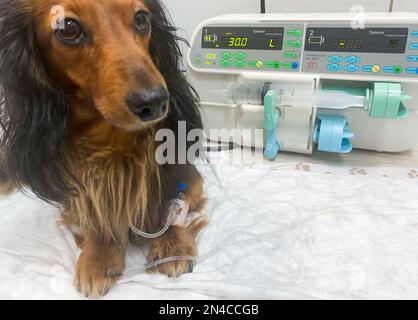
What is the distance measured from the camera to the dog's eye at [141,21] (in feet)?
1.73

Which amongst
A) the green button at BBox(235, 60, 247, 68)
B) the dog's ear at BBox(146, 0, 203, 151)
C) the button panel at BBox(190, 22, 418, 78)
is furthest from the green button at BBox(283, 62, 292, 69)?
the dog's ear at BBox(146, 0, 203, 151)

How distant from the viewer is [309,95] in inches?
33.5

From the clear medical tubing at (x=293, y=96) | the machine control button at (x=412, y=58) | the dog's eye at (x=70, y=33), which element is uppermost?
the dog's eye at (x=70, y=33)

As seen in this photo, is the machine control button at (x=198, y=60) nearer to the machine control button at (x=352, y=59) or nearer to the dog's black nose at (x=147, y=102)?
the machine control button at (x=352, y=59)

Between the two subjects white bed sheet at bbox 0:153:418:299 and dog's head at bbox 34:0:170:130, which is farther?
white bed sheet at bbox 0:153:418:299

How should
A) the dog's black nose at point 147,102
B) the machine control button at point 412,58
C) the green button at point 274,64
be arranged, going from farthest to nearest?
the green button at point 274,64 → the machine control button at point 412,58 → the dog's black nose at point 147,102

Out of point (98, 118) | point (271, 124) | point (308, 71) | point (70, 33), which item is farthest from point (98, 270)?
point (308, 71)

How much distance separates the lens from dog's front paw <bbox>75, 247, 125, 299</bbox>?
55cm

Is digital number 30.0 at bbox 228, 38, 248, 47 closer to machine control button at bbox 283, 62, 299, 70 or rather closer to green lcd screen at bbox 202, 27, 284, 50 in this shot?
green lcd screen at bbox 202, 27, 284, 50

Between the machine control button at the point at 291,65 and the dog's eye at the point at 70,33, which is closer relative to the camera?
the dog's eye at the point at 70,33

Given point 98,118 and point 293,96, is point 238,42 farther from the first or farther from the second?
point 98,118

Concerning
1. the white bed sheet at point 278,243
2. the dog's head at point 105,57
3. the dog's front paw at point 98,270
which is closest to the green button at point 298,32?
the white bed sheet at point 278,243

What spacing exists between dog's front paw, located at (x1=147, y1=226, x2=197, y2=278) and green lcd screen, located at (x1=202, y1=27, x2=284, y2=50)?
19.1 inches
